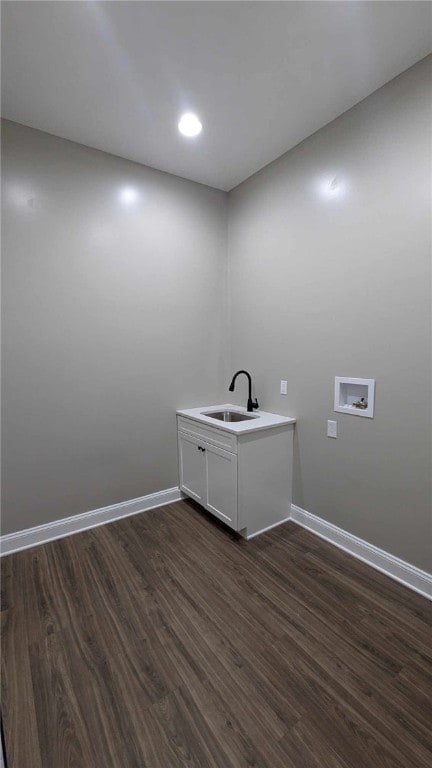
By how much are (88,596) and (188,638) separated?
25.7 inches

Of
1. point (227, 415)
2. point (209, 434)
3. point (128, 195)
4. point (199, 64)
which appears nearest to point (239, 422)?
point (209, 434)

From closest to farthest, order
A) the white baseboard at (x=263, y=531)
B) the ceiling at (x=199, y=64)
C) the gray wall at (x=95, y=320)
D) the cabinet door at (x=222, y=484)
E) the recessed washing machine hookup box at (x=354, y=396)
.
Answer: the ceiling at (x=199, y=64) < the white baseboard at (x=263, y=531) < the recessed washing machine hookup box at (x=354, y=396) < the gray wall at (x=95, y=320) < the cabinet door at (x=222, y=484)

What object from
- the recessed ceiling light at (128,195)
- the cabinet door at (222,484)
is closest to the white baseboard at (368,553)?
the cabinet door at (222,484)

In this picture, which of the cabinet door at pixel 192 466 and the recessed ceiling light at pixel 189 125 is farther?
the cabinet door at pixel 192 466

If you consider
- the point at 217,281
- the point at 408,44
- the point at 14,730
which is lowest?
the point at 14,730

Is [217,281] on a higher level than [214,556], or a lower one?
higher

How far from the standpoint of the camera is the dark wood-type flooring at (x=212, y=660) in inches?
44.8

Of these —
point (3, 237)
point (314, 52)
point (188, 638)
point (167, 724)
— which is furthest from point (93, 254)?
point (167, 724)

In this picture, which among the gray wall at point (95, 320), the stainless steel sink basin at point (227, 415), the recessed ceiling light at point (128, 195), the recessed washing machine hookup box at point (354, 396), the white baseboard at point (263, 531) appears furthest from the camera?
the stainless steel sink basin at point (227, 415)

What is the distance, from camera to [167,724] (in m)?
1.20

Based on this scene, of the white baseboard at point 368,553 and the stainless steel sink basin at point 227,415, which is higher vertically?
the stainless steel sink basin at point 227,415

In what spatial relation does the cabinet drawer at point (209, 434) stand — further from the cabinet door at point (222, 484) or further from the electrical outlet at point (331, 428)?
the electrical outlet at point (331, 428)

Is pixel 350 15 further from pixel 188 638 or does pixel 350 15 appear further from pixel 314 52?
pixel 188 638

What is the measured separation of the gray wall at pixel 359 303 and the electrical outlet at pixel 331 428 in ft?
0.15
